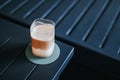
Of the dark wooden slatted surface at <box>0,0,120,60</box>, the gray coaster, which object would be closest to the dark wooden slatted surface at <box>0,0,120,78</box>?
the dark wooden slatted surface at <box>0,0,120,60</box>

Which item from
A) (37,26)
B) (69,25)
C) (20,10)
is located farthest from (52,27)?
(20,10)

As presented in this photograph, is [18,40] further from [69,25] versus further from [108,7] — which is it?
[108,7]

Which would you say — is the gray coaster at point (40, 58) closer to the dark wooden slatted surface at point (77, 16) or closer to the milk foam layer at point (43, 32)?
the milk foam layer at point (43, 32)

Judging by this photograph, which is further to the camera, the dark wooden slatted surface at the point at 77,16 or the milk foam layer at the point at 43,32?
the dark wooden slatted surface at the point at 77,16

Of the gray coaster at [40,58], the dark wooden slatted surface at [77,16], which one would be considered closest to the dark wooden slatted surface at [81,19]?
the dark wooden slatted surface at [77,16]

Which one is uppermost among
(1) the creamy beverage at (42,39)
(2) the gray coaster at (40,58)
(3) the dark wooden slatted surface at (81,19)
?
(1) the creamy beverage at (42,39)

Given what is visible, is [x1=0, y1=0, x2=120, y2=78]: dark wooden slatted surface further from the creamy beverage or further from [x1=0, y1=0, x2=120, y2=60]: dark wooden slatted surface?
the creamy beverage

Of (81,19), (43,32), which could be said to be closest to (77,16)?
(81,19)
